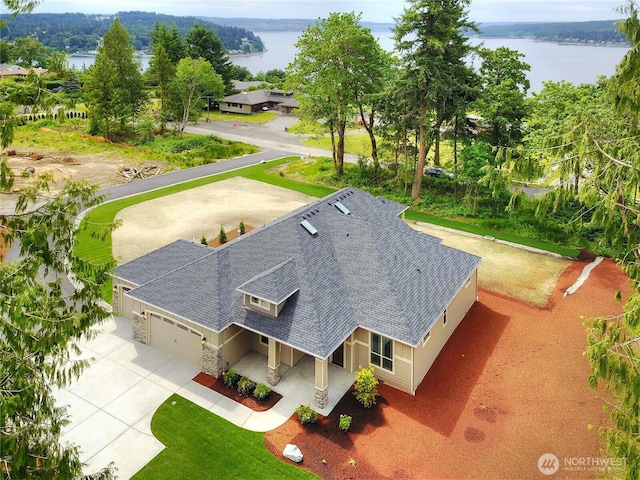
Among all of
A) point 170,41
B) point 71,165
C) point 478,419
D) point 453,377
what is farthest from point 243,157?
point 478,419

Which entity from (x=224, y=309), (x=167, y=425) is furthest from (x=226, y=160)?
(x=167, y=425)

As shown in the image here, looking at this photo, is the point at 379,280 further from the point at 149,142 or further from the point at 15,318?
the point at 149,142

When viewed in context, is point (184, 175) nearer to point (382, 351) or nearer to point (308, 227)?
point (308, 227)

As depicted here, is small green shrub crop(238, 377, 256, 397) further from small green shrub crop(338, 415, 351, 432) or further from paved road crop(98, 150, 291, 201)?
paved road crop(98, 150, 291, 201)

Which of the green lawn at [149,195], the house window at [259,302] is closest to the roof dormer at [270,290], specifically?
the house window at [259,302]

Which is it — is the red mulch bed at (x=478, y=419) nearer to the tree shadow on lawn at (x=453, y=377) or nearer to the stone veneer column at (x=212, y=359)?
the tree shadow on lawn at (x=453, y=377)

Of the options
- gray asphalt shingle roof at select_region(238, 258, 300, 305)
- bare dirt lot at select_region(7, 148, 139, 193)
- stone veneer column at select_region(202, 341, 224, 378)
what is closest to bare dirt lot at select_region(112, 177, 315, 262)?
bare dirt lot at select_region(7, 148, 139, 193)
